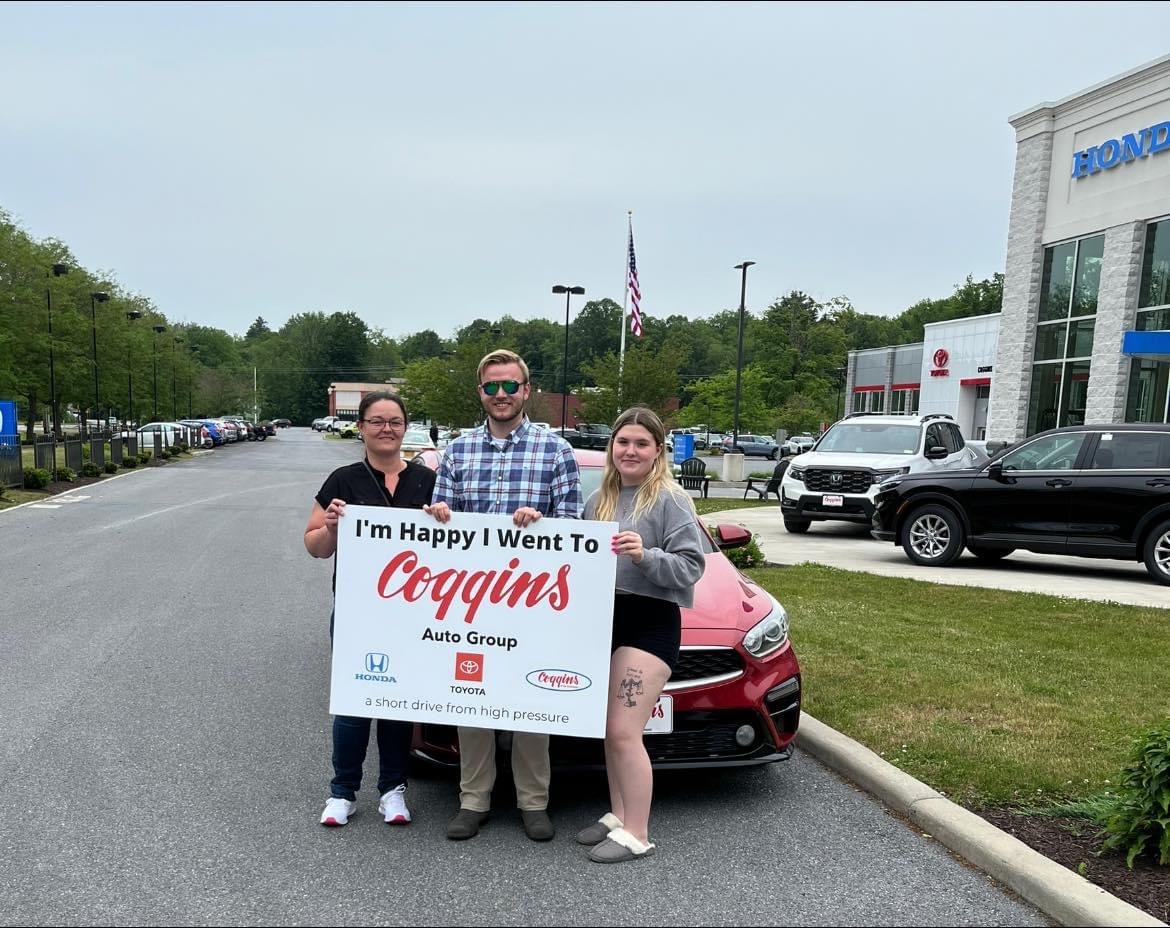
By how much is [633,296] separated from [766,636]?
1171 inches

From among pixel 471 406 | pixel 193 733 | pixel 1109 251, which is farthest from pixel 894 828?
pixel 471 406

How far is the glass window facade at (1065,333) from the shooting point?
2100 centimetres

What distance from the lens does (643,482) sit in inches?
145

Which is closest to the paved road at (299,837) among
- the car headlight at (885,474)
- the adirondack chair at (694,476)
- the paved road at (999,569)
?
the paved road at (999,569)

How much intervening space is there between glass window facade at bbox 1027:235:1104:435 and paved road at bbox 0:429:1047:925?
1986 centimetres

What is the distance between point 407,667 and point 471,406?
134ft

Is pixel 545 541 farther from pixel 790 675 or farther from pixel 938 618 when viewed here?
pixel 938 618

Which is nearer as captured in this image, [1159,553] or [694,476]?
[1159,553]

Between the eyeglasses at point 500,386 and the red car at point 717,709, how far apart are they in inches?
53.7

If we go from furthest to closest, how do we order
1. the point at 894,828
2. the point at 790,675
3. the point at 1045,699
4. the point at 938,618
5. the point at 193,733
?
1. the point at 938,618
2. the point at 1045,699
3. the point at 193,733
4. the point at 790,675
5. the point at 894,828

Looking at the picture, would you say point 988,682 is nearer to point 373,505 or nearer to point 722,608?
point 722,608

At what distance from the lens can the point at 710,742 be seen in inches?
160

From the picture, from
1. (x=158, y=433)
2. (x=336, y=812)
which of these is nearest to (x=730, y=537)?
(x=336, y=812)

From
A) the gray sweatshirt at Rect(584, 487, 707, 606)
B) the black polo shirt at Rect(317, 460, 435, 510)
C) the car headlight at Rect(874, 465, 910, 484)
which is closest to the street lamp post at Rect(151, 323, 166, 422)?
the car headlight at Rect(874, 465, 910, 484)
